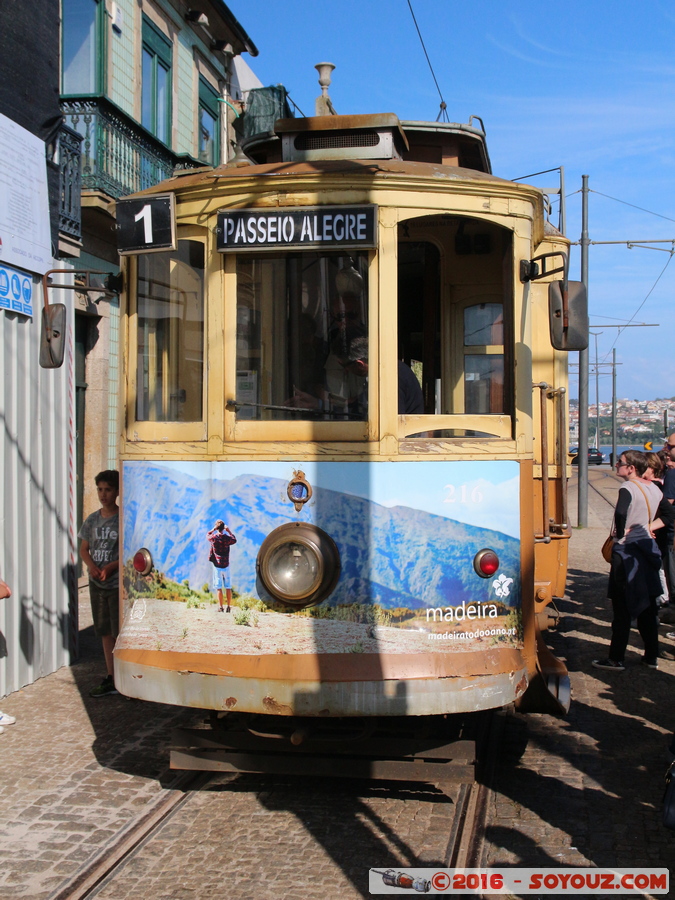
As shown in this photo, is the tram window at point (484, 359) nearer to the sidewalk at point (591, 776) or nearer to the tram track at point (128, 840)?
the sidewalk at point (591, 776)

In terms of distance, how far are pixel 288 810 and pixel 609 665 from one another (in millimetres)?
3869

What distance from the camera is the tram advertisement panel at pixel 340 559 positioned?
4258mm

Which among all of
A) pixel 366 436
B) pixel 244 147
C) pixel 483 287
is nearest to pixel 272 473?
pixel 366 436

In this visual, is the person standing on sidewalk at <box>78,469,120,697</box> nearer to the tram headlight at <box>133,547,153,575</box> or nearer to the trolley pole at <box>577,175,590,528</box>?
the tram headlight at <box>133,547,153,575</box>

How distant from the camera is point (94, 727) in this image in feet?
19.8

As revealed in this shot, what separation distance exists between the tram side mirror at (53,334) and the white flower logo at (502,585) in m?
2.53

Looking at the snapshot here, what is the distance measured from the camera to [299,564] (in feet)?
14.0

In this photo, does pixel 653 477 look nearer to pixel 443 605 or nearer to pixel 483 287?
pixel 483 287

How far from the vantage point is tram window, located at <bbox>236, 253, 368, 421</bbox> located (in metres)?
4.46

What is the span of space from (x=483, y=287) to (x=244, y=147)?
5.85 ft

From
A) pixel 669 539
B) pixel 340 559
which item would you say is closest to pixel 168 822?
pixel 340 559

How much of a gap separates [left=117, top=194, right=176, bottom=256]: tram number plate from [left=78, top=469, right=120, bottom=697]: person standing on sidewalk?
7.30 ft

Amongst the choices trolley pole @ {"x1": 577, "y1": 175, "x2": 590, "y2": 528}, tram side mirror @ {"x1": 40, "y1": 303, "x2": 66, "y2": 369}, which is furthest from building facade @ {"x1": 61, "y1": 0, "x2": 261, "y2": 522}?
trolley pole @ {"x1": 577, "y1": 175, "x2": 590, "y2": 528}

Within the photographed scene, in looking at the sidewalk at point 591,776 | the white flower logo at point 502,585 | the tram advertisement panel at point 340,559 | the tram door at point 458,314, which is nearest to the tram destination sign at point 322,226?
the tram door at point 458,314
